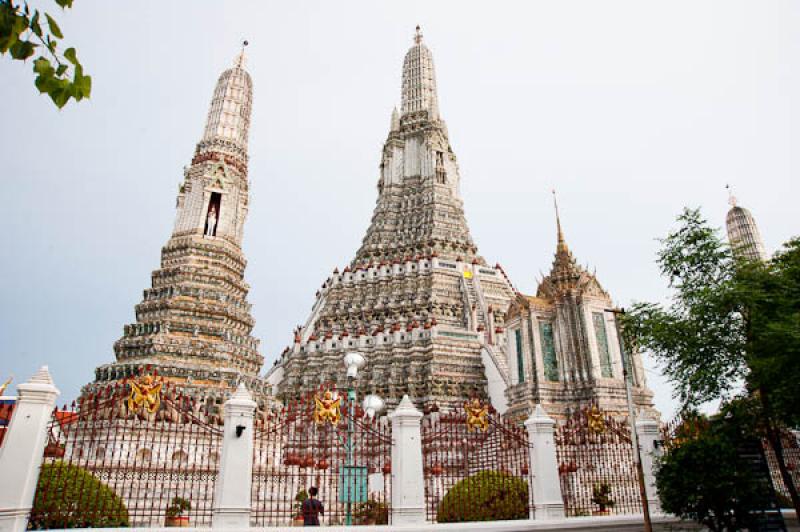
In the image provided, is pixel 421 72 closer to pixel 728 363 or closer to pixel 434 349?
pixel 434 349

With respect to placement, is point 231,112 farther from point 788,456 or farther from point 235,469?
point 788,456

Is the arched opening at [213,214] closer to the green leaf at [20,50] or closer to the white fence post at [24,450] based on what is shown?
the white fence post at [24,450]

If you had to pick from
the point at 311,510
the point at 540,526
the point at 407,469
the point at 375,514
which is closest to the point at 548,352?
the point at 540,526

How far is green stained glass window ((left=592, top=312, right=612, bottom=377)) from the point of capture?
22516 mm

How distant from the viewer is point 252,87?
3447cm

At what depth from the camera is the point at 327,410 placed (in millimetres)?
12375

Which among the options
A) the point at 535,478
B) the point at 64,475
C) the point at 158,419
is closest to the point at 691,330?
the point at 535,478

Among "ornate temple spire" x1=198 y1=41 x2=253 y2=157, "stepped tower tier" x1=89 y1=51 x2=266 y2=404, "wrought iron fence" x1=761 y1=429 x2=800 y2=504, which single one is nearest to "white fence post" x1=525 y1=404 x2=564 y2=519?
"wrought iron fence" x1=761 y1=429 x2=800 y2=504

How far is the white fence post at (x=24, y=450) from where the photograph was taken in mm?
8031

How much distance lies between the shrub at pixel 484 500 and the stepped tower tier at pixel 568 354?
1065 centimetres

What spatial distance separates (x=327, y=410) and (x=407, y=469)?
8.97 ft

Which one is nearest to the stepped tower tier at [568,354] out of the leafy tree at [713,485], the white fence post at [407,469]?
the leafy tree at [713,485]

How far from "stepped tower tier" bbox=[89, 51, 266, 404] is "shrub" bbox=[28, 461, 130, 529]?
1154 cm

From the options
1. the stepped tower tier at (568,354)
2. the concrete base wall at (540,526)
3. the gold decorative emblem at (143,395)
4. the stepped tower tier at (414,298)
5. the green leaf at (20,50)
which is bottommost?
the concrete base wall at (540,526)
